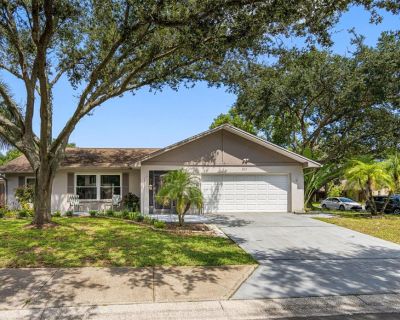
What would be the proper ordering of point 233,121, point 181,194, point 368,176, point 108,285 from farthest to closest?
point 233,121
point 368,176
point 181,194
point 108,285

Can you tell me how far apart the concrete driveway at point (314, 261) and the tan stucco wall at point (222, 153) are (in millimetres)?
5972

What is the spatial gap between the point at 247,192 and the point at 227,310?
46.5ft

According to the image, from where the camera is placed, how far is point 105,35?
41.2 feet

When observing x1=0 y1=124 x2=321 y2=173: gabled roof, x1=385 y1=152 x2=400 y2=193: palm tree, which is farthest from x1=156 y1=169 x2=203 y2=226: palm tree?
x1=385 y1=152 x2=400 y2=193: palm tree

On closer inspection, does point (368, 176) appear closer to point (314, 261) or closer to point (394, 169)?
point (394, 169)

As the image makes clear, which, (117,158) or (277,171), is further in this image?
(117,158)

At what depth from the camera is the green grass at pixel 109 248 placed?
793 centimetres

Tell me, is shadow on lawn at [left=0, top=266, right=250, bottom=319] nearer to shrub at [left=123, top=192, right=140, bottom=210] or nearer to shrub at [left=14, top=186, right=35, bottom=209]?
shrub at [left=123, top=192, right=140, bottom=210]

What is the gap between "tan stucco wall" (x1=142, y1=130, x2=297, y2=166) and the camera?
749 inches

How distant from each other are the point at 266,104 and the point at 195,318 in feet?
70.9

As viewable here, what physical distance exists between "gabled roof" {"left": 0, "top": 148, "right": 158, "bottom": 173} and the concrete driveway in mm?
8748

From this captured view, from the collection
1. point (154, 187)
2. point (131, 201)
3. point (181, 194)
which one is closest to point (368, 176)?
point (181, 194)

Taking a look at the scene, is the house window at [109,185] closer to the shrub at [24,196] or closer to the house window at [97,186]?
the house window at [97,186]

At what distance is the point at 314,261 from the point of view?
8.24m
